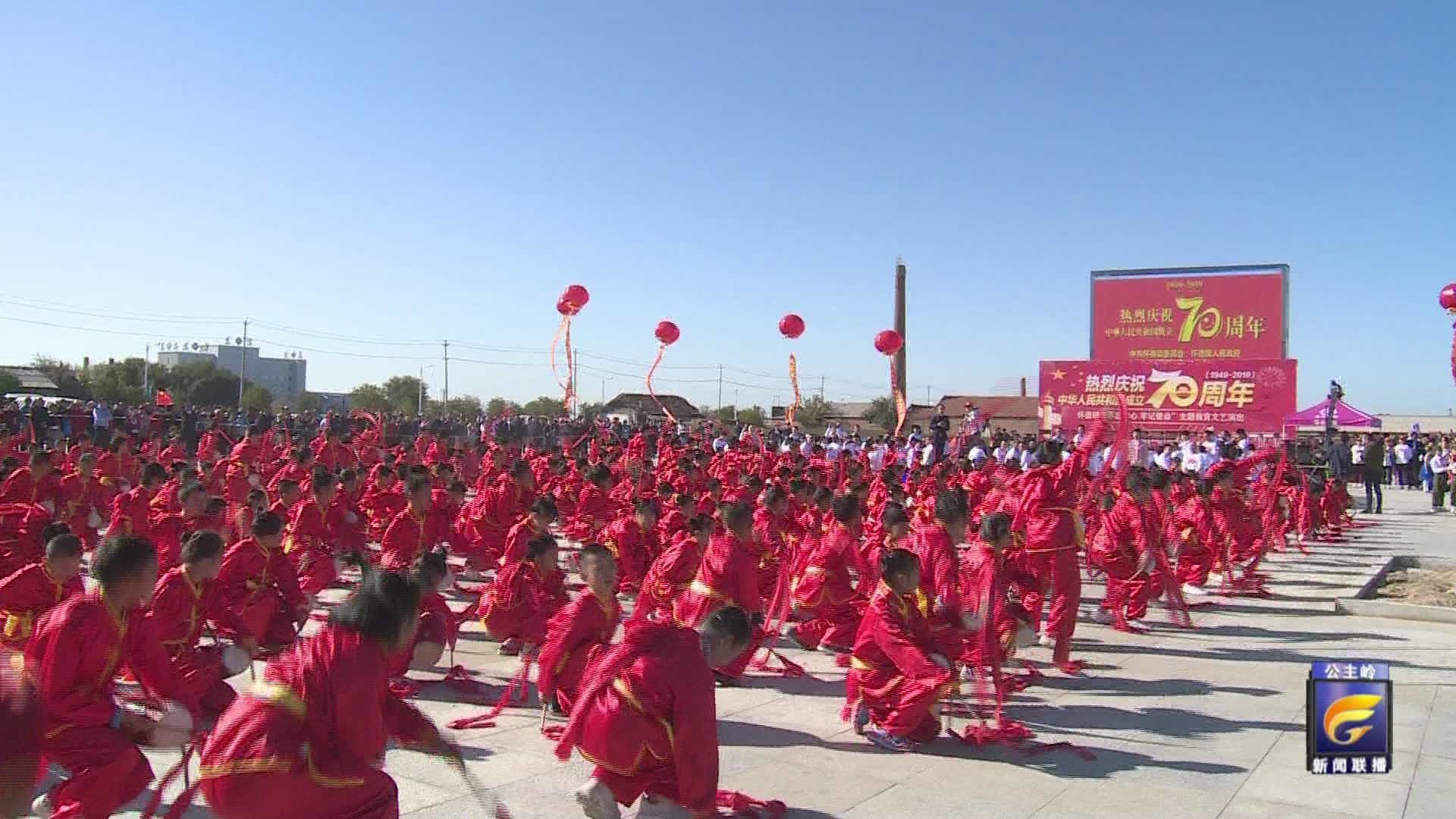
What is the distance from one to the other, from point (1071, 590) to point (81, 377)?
6196cm

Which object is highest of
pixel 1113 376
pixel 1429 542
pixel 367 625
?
pixel 1113 376

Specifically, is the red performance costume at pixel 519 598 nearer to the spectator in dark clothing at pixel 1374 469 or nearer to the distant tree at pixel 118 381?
the spectator in dark clothing at pixel 1374 469

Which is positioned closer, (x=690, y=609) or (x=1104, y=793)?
(x=1104, y=793)

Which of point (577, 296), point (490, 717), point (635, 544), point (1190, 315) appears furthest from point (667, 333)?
point (1190, 315)

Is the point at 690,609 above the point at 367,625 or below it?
below

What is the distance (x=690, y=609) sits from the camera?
6.60 meters

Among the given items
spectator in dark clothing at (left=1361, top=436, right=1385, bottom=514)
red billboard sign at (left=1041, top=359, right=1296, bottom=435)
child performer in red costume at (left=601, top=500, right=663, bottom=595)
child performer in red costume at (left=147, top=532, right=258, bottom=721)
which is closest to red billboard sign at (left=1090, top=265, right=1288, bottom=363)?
red billboard sign at (left=1041, top=359, right=1296, bottom=435)

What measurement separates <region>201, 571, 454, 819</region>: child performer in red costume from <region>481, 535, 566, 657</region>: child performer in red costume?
3661mm

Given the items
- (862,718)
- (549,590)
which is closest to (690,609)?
(549,590)

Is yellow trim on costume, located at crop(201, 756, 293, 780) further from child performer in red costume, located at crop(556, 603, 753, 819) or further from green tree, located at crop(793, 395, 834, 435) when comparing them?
green tree, located at crop(793, 395, 834, 435)

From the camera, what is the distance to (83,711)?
371cm

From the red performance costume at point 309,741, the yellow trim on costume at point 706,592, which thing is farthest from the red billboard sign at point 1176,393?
the red performance costume at point 309,741

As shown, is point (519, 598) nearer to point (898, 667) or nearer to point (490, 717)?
point (490, 717)

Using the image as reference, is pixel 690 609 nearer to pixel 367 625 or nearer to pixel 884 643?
pixel 884 643
